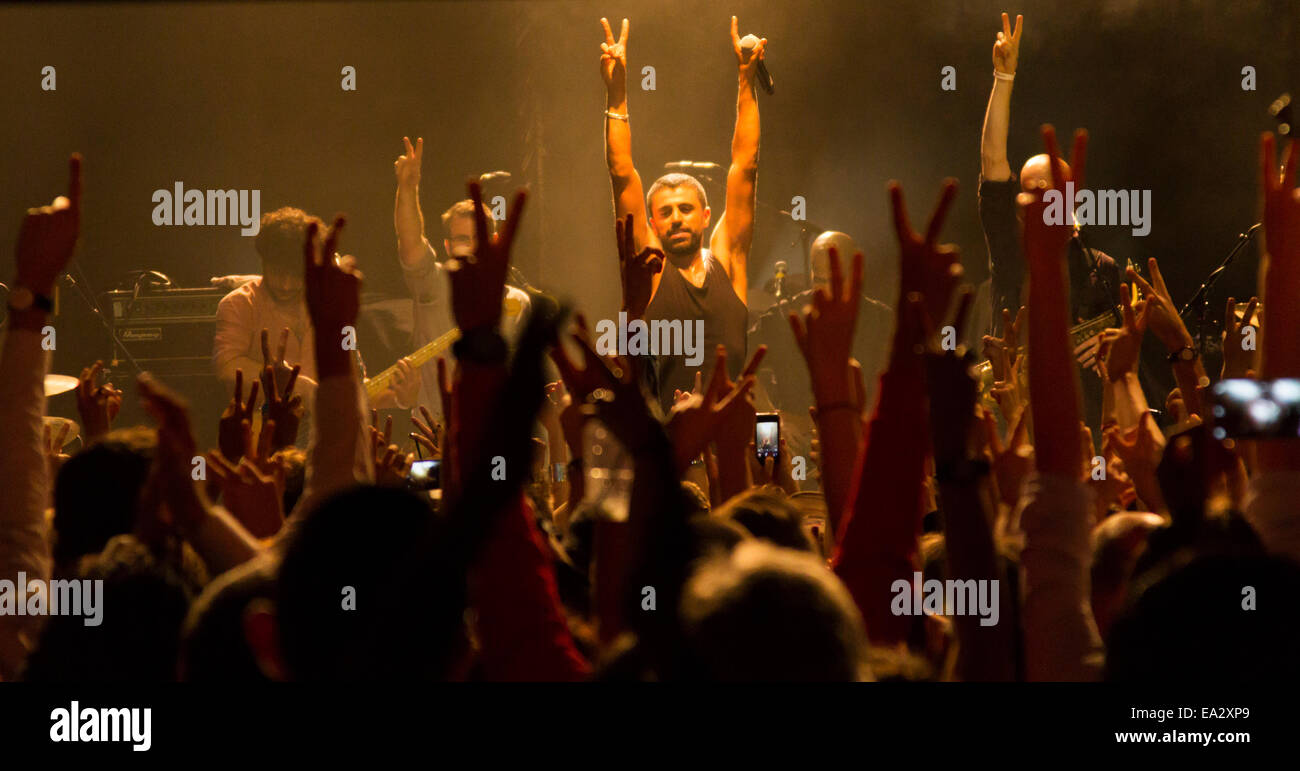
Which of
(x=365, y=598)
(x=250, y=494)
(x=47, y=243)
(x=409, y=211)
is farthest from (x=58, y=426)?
(x=365, y=598)

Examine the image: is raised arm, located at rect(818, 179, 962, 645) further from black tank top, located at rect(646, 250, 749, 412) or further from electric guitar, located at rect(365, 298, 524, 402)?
electric guitar, located at rect(365, 298, 524, 402)

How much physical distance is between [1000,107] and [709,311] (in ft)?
7.19

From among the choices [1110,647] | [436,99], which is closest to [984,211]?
[436,99]

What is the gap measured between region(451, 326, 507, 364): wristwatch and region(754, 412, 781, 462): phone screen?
6.57 feet

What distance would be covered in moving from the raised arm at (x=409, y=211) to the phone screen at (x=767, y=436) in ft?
11.1

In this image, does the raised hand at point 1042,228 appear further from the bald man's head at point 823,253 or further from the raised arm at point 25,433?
the bald man's head at point 823,253

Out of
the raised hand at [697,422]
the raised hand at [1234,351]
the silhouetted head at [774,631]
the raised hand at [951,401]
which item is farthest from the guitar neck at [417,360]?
the silhouetted head at [774,631]

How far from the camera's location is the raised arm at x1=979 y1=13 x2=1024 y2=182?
616cm

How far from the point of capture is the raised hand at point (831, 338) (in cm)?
188

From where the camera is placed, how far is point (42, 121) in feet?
27.8

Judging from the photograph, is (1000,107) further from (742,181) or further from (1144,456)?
(1144,456)

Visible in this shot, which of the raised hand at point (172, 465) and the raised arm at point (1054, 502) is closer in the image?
the raised arm at point (1054, 502)

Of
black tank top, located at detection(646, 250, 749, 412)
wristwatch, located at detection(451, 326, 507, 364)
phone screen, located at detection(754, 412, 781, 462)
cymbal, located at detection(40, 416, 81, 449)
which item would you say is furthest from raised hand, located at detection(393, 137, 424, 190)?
wristwatch, located at detection(451, 326, 507, 364)
